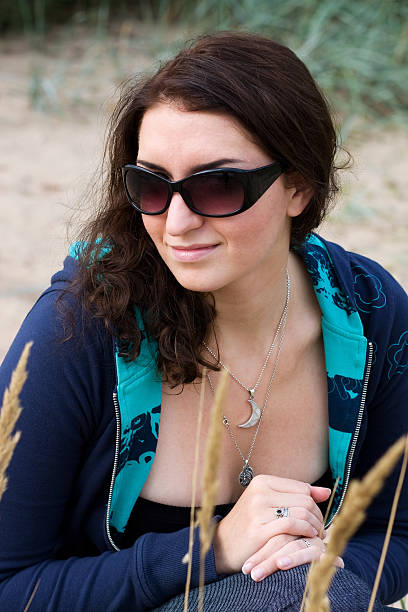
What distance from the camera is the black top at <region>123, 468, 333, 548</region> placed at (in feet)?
6.00

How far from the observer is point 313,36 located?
611 cm

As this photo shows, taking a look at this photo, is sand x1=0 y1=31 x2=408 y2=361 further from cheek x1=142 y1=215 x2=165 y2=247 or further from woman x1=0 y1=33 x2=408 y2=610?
cheek x1=142 y1=215 x2=165 y2=247

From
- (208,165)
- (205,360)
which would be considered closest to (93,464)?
(205,360)

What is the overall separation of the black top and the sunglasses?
634mm

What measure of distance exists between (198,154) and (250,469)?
0.72 meters

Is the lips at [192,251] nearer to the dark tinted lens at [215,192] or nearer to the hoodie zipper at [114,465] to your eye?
the dark tinted lens at [215,192]

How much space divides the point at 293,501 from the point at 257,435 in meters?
0.30

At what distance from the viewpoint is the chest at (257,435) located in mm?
1838

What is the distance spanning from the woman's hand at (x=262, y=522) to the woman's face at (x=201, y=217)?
1.34 ft

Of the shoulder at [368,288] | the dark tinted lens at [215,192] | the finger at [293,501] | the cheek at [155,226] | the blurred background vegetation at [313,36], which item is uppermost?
the blurred background vegetation at [313,36]

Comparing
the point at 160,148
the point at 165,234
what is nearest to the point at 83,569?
the point at 165,234

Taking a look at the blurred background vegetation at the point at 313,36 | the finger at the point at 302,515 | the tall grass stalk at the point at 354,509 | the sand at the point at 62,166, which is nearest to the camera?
the tall grass stalk at the point at 354,509

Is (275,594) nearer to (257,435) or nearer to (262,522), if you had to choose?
(262,522)

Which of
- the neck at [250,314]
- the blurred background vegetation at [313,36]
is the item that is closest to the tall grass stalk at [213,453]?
the neck at [250,314]
